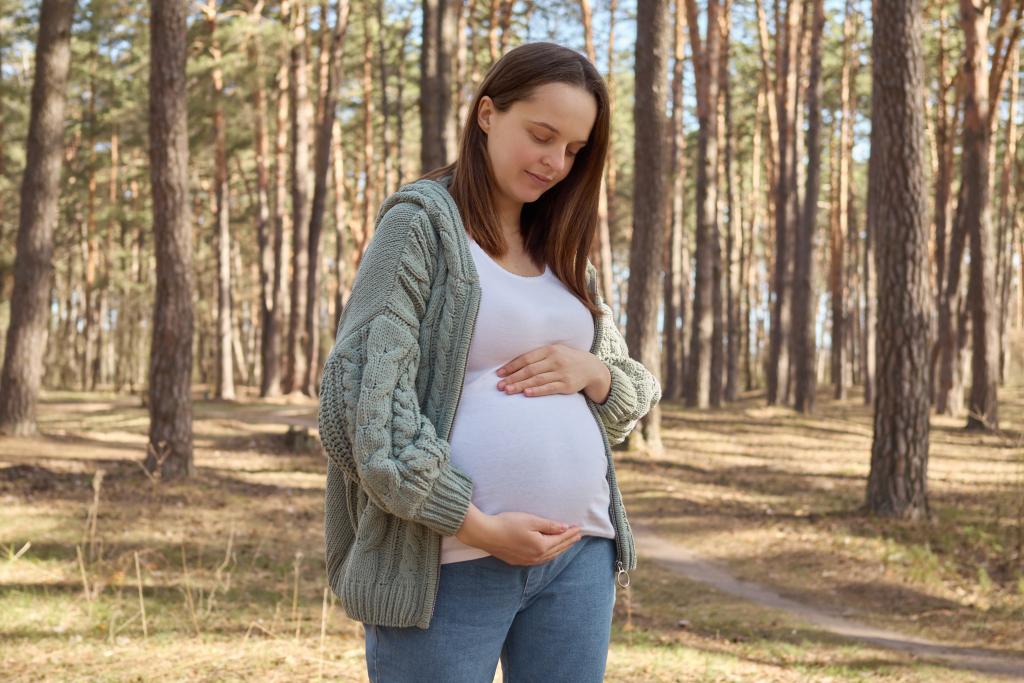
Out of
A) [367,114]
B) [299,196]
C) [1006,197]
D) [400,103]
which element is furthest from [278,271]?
[1006,197]

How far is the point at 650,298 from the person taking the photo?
14961 millimetres

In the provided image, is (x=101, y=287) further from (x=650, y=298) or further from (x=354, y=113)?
(x=650, y=298)

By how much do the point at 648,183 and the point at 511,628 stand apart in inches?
512

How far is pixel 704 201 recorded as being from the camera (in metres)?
23.2

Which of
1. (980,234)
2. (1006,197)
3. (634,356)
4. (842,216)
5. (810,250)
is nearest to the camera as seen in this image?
(634,356)

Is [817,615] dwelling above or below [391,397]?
below

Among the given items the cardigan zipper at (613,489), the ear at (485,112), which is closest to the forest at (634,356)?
the ear at (485,112)

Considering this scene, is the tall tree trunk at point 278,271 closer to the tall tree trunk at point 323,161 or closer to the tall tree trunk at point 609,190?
the tall tree trunk at point 323,161

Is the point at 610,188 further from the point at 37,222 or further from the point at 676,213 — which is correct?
the point at 37,222

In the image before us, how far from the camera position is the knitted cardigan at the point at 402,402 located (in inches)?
77.5

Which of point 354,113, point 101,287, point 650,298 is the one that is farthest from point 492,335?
point 354,113

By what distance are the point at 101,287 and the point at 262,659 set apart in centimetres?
2684

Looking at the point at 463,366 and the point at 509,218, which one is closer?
the point at 463,366

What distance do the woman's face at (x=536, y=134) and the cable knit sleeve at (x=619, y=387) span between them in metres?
0.36
